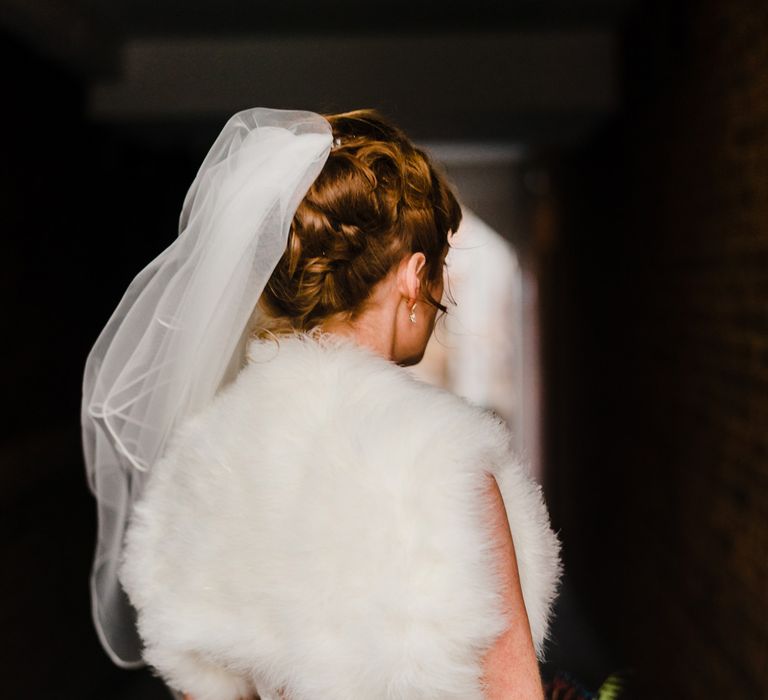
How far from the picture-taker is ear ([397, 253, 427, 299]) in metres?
1.23

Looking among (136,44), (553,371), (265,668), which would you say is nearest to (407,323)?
(265,668)

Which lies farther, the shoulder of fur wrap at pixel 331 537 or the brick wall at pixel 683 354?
the brick wall at pixel 683 354

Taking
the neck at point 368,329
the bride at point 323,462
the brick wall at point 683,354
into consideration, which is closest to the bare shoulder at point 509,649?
the bride at point 323,462

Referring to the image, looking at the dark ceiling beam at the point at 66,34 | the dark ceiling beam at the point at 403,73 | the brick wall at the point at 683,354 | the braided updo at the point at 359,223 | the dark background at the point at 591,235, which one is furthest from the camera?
the dark ceiling beam at the point at 403,73

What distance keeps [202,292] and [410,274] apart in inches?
13.3

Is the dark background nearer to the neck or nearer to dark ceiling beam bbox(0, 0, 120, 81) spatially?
dark ceiling beam bbox(0, 0, 120, 81)

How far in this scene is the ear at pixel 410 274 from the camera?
1227mm

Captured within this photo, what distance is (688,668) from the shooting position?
2.92 meters

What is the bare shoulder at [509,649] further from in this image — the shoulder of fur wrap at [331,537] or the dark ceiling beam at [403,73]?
the dark ceiling beam at [403,73]

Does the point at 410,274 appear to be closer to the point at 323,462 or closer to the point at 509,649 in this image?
the point at 323,462

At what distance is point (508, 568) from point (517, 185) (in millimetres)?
7660

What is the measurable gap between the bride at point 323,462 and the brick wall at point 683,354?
1338 mm

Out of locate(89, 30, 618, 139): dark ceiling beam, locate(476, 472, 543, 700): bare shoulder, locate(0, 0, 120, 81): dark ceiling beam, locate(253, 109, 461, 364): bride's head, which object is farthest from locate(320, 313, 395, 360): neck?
locate(89, 30, 618, 139): dark ceiling beam

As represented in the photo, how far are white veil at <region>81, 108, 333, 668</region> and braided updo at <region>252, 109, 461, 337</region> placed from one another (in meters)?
0.03
